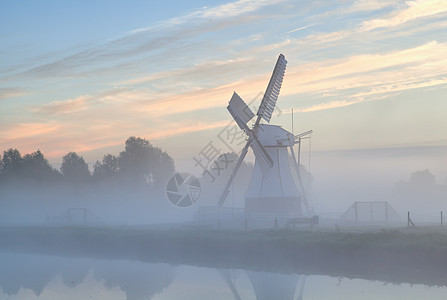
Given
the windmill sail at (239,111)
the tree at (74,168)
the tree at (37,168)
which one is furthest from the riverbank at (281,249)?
the tree at (74,168)

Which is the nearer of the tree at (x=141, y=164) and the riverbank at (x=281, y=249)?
the riverbank at (x=281, y=249)

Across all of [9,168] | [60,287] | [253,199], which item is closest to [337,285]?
[60,287]

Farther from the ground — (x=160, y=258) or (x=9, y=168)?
(x=9, y=168)

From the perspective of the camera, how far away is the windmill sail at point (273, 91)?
6644 cm

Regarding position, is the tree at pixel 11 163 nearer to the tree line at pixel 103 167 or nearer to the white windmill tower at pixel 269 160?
the tree line at pixel 103 167

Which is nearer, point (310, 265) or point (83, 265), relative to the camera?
point (310, 265)

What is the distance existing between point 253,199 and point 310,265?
2535cm

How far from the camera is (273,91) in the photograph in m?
67.9

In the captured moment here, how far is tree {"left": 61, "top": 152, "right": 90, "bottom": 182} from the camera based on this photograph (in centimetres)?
11519

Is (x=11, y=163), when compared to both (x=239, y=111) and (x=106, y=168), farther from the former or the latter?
(x=239, y=111)

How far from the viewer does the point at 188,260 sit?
152 ft

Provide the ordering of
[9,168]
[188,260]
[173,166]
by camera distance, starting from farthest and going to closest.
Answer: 1. [173,166]
2. [9,168]
3. [188,260]

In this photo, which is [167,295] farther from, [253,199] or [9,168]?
[9,168]

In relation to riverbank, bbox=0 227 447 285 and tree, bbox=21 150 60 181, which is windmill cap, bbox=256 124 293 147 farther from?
tree, bbox=21 150 60 181
